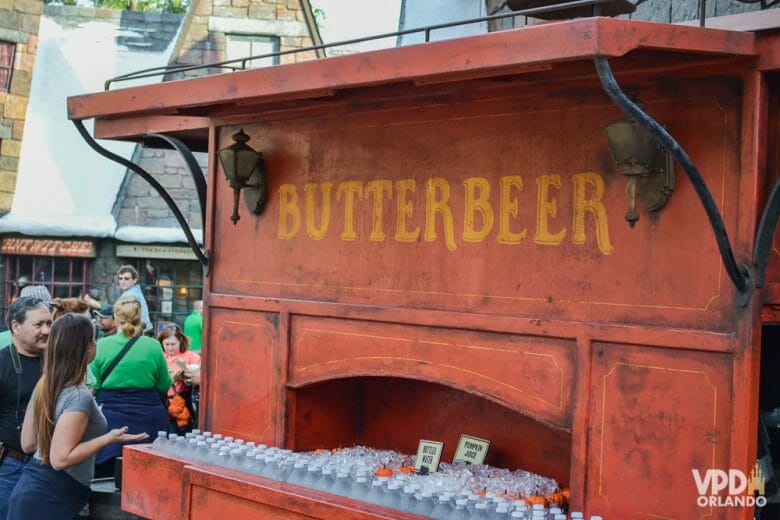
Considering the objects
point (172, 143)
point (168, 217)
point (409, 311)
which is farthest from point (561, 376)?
point (168, 217)

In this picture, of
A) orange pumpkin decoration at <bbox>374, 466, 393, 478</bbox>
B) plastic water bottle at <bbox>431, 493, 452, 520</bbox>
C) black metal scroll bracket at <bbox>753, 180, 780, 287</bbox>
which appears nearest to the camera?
black metal scroll bracket at <bbox>753, 180, 780, 287</bbox>

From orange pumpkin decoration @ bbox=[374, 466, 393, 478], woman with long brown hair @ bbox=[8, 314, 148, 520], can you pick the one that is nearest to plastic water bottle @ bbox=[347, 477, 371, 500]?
orange pumpkin decoration @ bbox=[374, 466, 393, 478]

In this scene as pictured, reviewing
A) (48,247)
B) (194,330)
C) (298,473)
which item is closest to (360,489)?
(298,473)

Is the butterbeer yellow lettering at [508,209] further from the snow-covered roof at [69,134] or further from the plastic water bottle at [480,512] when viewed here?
the snow-covered roof at [69,134]

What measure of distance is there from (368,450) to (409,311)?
1264 mm

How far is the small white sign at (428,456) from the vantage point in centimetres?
571

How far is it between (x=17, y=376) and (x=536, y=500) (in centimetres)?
304

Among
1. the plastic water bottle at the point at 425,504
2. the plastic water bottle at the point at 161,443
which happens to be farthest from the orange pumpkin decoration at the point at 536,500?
the plastic water bottle at the point at 161,443

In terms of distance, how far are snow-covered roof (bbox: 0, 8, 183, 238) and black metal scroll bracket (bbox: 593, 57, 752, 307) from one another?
13292mm

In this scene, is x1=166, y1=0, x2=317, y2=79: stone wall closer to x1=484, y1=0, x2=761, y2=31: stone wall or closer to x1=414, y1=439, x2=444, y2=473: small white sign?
x1=484, y1=0, x2=761, y2=31: stone wall

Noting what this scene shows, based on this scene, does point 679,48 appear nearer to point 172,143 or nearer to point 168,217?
point 172,143

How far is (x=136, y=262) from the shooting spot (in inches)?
639

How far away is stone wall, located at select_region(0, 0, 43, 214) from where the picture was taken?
16312 mm

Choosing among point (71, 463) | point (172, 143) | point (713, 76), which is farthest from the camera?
point (172, 143)
